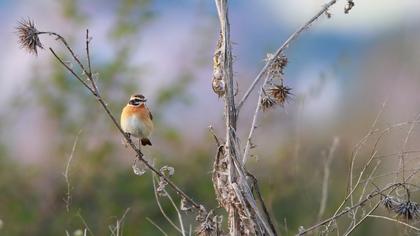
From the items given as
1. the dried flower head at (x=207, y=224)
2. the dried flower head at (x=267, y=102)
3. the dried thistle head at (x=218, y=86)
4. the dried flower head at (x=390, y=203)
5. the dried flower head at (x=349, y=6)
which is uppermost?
the dried flower head at (x=349, y=6)

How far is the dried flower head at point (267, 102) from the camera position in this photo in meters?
2.59

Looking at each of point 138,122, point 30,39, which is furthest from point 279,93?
point 138,122

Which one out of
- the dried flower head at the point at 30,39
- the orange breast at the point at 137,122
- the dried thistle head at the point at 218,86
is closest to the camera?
the dried thistle head at the point at 218,86

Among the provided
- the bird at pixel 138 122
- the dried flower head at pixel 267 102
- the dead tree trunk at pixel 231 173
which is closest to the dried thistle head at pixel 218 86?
the dead tree trunk at pixel 231 173

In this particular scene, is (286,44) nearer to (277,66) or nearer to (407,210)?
(277,66)

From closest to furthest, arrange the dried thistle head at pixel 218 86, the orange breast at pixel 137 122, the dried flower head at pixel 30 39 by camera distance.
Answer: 1. the dried thistle head at pixel 218 86
2. the dried flower head at pixel 30 39
3. the orange breast at pixel 137 122

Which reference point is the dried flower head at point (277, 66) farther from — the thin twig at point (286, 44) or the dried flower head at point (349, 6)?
the dried flower head at point (349, 6)

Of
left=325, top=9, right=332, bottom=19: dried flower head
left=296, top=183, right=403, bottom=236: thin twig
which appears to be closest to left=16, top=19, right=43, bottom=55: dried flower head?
left=325, top=9, right=332, bottom=19: dried flower head

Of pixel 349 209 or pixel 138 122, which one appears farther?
pixel 138 122

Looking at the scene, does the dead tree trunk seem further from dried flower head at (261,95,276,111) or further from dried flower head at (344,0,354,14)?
dried flower head at (344,0,354,14)

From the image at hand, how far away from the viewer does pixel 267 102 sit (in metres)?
2.59

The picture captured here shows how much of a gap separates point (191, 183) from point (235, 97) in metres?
5.35

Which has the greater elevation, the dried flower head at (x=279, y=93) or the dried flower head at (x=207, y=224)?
the dried flower head at (x=279, y=93)

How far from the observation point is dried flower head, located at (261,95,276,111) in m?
2.59
